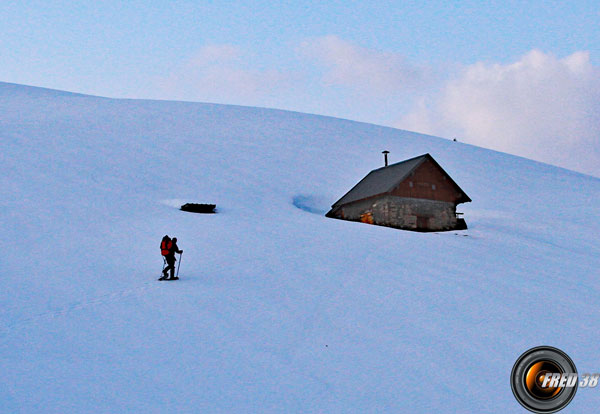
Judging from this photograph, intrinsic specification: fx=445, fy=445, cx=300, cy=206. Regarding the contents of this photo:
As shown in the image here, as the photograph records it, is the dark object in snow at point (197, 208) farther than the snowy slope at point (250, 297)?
Yes

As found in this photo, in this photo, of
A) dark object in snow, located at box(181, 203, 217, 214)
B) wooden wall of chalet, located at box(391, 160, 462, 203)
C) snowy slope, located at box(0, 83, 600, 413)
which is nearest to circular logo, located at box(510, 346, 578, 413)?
snowy slope, located at box(0, 83, 600, 413)

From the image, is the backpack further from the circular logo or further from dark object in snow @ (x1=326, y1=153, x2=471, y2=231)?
dark object in snow @ (x1=326, y1=153, x2=471, y2=231)

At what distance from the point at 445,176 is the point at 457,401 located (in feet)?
74.4

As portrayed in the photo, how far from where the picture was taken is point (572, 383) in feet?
23.6

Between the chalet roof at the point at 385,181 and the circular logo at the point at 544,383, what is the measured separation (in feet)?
59.6

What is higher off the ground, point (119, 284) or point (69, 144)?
point (69, 144)

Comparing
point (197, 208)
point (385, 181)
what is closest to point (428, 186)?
point (385, 181)

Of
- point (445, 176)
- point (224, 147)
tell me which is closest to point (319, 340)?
point (445, 176)

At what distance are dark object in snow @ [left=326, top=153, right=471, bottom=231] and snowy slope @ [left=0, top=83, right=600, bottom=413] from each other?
7.17 feet

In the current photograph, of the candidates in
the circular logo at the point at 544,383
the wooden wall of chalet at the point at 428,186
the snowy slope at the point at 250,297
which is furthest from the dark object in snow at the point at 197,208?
the circular logo at the point at 544,383

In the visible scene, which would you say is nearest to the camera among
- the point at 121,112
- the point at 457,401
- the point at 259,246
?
the point at 457,401

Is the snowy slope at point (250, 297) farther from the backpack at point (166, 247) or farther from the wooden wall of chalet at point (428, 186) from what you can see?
the wooden wall of chalet at point (428, 186)

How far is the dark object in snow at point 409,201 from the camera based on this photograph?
83.3 ft

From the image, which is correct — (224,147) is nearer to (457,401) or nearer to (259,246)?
(259,246)
